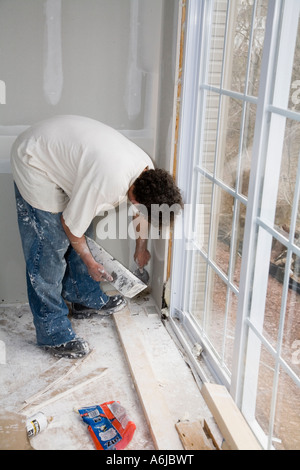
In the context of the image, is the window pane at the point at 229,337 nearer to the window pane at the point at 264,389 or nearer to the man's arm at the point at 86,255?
the window pane at the point at 264,389

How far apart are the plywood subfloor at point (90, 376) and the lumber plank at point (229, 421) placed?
1.60 ft

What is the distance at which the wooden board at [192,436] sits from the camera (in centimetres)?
223

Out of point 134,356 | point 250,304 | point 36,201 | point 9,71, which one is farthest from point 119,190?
point 9,71

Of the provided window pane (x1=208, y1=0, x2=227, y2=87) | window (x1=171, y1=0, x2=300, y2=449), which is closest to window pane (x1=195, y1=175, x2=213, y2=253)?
window (x1=171, y1=0, x2=300, y2=449)

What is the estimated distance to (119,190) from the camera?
96.8 inches

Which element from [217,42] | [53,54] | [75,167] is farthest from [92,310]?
[217,42]

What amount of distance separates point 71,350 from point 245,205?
1.35 metres

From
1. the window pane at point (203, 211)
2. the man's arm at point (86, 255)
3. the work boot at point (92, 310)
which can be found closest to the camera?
the man's arm at point (86, 255)

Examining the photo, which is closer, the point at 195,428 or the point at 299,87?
the point at 299,87

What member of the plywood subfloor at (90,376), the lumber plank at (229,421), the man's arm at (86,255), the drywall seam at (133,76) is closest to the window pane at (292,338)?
the lumber plank at (229,421)

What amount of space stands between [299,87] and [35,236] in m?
1.65

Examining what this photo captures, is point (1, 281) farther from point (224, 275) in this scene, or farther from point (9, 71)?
point (224, 275)

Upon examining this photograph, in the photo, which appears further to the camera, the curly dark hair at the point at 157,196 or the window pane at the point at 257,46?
the curly dark hair at the point at 157,196

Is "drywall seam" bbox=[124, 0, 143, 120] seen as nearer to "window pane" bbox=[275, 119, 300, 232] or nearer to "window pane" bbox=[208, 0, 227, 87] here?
"window pane" bbox=[208, 0, 227, 87]
